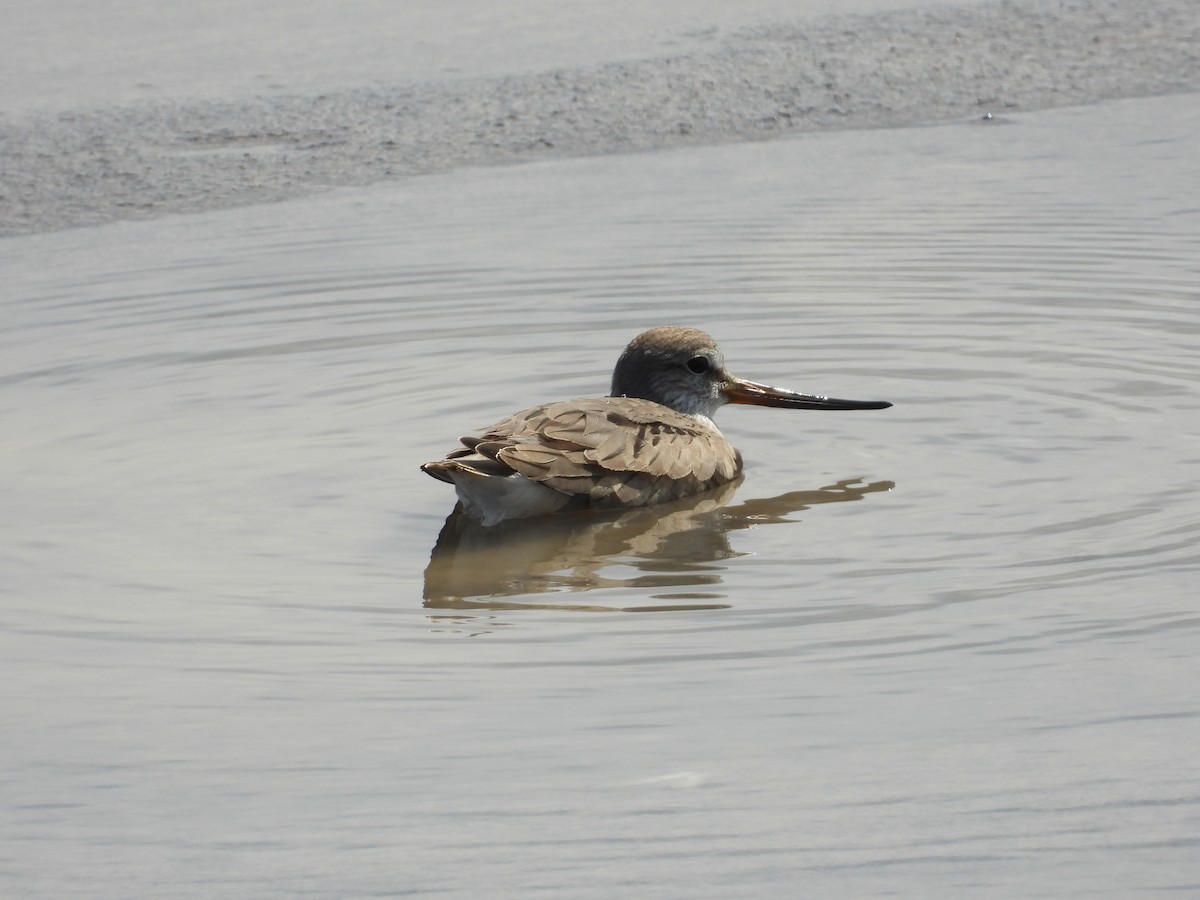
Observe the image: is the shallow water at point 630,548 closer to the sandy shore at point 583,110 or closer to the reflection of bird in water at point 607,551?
the reflection of bird in water at point 607,551

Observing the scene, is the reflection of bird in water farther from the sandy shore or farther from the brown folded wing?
the sandy shore

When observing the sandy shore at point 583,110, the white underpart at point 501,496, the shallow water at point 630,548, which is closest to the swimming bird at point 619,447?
the white underpart at point 501,496

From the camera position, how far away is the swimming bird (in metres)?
6.04

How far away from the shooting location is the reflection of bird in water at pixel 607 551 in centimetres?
534

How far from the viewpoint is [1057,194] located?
948cm

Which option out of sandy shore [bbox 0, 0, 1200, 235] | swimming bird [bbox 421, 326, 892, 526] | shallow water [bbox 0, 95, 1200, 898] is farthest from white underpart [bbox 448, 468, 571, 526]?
sandy shore [bbox 0, 0, 1200, 235]

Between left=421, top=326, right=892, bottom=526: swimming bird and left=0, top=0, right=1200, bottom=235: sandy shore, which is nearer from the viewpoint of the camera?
left=421, top=326, right=892, bottom=526: swimming bird

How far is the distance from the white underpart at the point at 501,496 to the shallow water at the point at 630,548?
168mm

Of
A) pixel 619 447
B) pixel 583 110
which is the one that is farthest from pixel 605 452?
pixel 583 110

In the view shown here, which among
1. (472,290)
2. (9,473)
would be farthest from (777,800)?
(472,290)

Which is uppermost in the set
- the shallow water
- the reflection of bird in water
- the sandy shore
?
the sandy shore

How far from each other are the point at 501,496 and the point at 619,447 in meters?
0.51

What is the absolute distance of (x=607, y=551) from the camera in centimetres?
591

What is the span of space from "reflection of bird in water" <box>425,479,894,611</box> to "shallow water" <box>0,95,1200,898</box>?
28 mm
